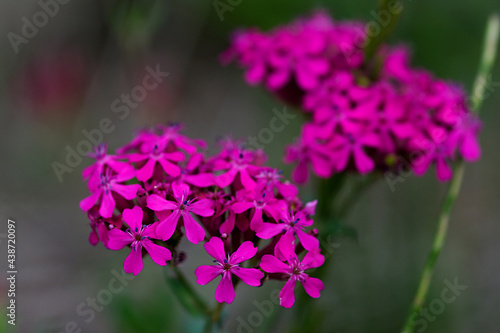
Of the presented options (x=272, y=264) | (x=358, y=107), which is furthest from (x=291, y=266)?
(x=358, y=107)

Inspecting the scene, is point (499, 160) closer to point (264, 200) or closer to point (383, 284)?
point (383, 284)

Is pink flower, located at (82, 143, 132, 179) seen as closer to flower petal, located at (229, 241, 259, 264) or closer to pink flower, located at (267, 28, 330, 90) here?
flower petal, located at (229, 241, 259, 264)

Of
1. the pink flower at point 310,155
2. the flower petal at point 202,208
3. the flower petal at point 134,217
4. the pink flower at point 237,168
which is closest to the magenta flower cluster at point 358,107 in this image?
the pink flower at point 310,155

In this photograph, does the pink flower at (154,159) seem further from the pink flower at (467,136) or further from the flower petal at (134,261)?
the pink flower at (467,136)

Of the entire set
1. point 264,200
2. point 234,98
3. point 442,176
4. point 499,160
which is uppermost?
point 264,200

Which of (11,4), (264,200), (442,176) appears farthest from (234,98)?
(264,200)

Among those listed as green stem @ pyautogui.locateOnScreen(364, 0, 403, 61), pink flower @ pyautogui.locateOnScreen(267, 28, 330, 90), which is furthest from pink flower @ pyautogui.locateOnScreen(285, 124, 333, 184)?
green stem @ pyautogui.locateOnScreen(364, 0, 403, 61)
